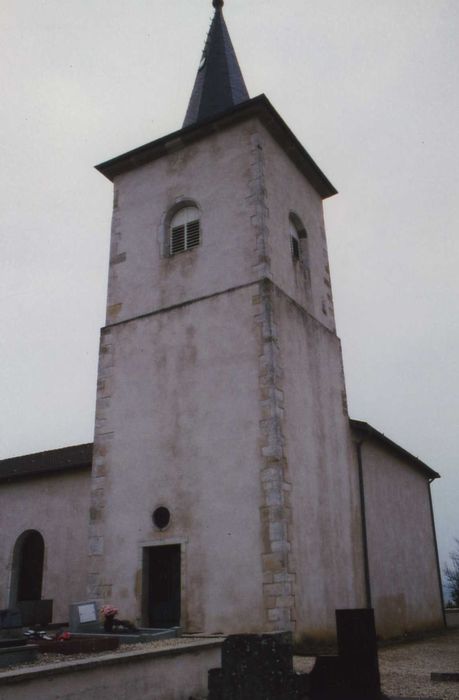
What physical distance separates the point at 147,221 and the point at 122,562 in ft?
25.9

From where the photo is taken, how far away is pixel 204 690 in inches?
295

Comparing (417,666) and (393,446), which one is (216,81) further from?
(417,666)

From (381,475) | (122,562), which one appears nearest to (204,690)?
(122,562)

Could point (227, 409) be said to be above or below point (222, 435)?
above

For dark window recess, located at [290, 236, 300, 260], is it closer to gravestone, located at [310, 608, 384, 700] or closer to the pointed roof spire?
the pointed roof spire

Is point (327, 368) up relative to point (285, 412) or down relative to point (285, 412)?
up

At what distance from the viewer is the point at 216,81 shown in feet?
59.0

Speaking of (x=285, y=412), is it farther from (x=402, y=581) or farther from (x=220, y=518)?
(x=402, y=581)

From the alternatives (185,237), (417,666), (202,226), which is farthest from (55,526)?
(417,666)

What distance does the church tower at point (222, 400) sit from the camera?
1162 centimetres

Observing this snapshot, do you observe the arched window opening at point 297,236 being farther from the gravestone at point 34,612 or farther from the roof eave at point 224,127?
the gravestone at point 34,612

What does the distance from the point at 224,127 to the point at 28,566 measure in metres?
12.8

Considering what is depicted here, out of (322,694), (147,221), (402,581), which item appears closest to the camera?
(322,694)

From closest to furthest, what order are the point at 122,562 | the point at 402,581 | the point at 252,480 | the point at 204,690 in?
the point at 204,690 → the point at 252,480 → the point at 122,562 → the point at 402,581
